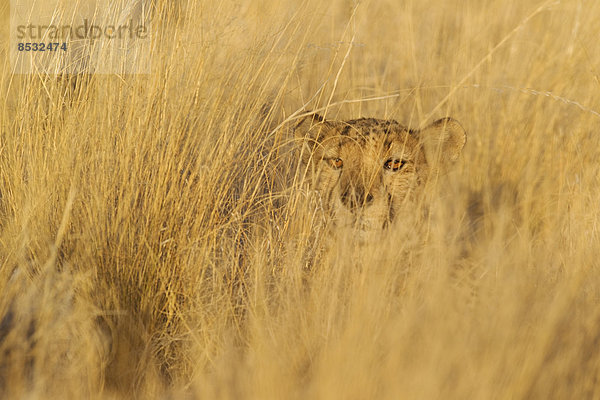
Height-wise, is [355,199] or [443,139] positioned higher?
[443,139]

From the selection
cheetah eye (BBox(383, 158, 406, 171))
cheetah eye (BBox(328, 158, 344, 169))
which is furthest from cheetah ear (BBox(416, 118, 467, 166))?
cheetah eye (BBox(328, 158, 344, 169))

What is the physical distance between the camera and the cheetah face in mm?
2990

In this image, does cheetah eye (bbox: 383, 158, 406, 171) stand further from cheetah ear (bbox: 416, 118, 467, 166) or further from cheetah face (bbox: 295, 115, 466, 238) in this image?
cheetah ear (bbox: 416, 118, 467, 166)

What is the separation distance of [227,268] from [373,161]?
827 mm

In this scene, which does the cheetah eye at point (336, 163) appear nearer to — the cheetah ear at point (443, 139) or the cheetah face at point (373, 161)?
the cheetah face at point (373, 161)

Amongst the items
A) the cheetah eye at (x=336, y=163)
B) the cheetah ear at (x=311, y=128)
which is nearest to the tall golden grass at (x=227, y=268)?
the cheetah ear at (x=311, y=128)

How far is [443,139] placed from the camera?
127 inches

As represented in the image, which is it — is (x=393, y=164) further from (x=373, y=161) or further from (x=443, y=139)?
(x=443, y=139)

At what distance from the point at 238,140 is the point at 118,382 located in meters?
1.09

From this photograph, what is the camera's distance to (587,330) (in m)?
2.35

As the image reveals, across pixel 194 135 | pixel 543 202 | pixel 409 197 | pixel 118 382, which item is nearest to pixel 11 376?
pixel 118 382

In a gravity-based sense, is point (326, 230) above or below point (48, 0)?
Result: below

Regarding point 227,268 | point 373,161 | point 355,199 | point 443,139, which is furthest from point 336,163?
point 227,268

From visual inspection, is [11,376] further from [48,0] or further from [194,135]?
[48,0]
